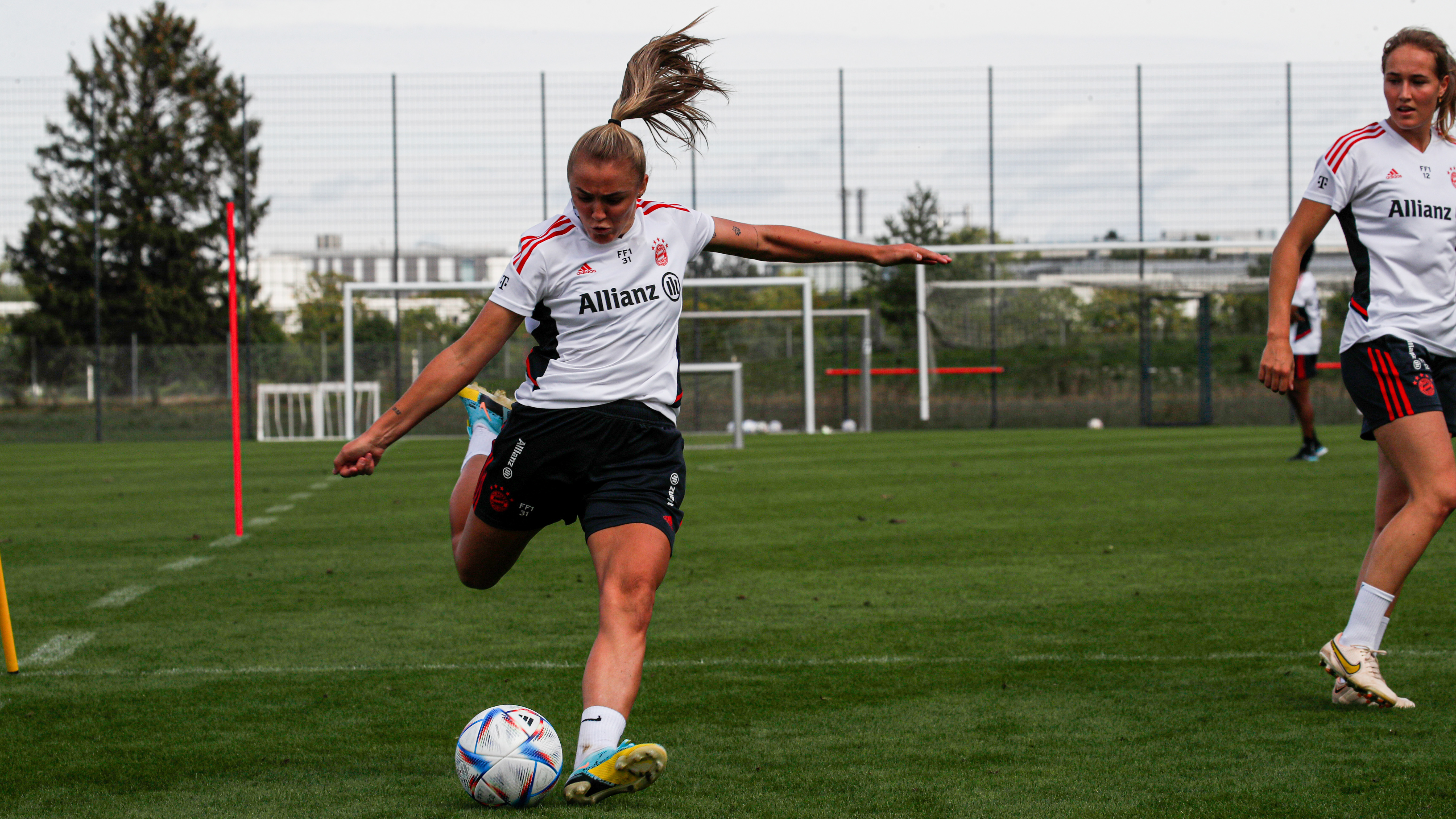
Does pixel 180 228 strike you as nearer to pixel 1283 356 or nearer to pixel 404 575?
pixel 404 575

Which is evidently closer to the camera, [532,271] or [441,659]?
[532,271]

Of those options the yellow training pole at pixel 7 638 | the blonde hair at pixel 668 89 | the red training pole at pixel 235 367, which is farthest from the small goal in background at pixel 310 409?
the blonde hair at pixel 668 89

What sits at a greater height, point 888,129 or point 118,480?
point 888,129

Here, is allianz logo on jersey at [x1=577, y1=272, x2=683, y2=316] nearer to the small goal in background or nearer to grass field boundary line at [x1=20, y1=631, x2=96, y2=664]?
grass field boundary line at [x1=20, y1=631, x2=96, y2=664]

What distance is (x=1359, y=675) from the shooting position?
380 cm

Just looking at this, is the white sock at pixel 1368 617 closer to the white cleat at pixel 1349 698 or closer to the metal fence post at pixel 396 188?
the white cleat at pixel 1349 698

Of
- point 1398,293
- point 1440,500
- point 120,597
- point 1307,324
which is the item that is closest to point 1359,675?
point 1440,500

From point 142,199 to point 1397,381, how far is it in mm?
43227

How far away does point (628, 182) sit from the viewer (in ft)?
10.8

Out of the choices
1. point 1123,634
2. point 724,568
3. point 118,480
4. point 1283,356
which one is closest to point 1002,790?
point 1283,356

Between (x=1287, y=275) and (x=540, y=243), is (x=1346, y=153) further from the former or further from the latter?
(x=540, y=243)

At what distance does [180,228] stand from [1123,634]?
4170 cm

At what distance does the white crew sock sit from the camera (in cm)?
390

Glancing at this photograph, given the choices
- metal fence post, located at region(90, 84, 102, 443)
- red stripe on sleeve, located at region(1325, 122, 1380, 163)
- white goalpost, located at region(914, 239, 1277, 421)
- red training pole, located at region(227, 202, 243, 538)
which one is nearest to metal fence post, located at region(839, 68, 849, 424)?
white goalpost, located at region(914, 239, 1277, 421)
